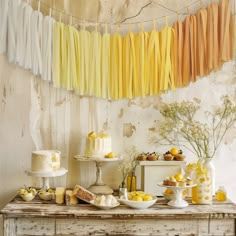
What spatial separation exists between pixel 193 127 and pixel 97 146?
568 mm

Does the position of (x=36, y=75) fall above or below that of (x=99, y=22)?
below

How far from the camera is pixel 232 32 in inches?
109

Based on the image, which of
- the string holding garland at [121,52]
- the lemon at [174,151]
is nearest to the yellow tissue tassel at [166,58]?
the string holding garland at [121,52]

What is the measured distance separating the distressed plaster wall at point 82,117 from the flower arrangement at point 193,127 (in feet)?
0.17

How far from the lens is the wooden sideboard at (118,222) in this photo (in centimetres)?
228

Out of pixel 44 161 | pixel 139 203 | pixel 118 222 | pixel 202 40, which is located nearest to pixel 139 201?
pixel 139 203

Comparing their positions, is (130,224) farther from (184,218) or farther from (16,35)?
(16,35)

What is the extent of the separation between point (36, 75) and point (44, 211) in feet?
2.92

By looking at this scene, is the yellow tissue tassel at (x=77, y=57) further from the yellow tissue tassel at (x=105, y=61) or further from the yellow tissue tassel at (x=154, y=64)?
the yellow tissue tassel at (x=154, y=64)

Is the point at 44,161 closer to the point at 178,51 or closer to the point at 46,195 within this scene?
the point at 46,195

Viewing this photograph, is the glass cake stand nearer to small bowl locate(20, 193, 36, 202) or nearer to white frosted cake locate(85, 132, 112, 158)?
white frosted cake locate(85, 132, 112, 158)

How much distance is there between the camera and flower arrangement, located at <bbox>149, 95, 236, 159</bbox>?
106 inches

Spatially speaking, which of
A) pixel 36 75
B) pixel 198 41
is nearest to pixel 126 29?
pixel 198 41

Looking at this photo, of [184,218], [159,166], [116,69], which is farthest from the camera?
[116,69]
